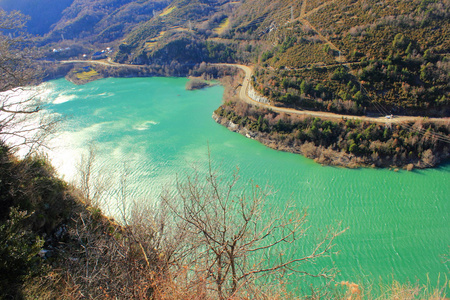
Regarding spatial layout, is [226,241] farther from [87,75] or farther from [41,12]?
[41,12]

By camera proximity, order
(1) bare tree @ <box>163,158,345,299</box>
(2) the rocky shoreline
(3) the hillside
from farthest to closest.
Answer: (3) the hillside
(2) the rocky shoreline
(1) bare tree @ <box>163,158,345,299</box>

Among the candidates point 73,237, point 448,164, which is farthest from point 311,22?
point 73,237

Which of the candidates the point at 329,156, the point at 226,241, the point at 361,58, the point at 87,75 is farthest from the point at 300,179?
the point at 87,75

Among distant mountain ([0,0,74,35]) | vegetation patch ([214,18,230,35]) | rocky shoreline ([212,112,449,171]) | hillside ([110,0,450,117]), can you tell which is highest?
distant mountain ([0,0,74,35])

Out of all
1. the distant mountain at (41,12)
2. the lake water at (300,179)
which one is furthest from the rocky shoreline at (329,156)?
the distant mountain at (41,12)

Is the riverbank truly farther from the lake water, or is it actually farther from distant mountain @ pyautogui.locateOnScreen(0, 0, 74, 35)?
distant mountain @ pyautogui.locateOnScreen(0, 0, 74, 35)

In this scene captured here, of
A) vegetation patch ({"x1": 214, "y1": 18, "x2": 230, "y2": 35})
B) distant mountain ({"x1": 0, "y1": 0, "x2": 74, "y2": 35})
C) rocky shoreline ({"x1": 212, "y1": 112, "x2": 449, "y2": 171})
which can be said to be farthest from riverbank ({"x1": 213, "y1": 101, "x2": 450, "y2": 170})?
distant mountain ({"x1": 0, "y1": 0, "x2": 74, "y2": 35})

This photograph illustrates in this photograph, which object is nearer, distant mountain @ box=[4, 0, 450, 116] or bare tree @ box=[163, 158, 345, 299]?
bare tree @ box=[163, 158, 345, 299]

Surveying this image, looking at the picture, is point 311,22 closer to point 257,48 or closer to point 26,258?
point 257,48
